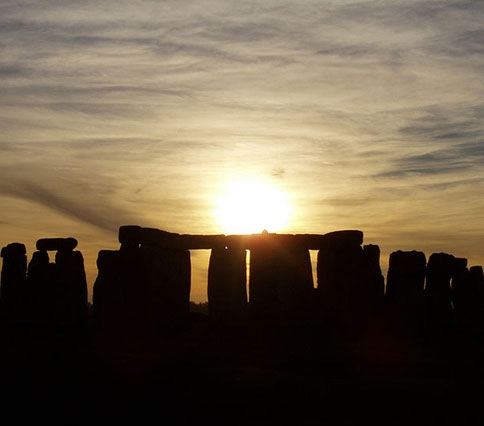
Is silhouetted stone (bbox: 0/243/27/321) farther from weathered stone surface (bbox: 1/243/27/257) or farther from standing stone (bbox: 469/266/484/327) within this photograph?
standing stone (bbox: 469/266/484/327)

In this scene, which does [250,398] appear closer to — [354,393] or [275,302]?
[354,393]

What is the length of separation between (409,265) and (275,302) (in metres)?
3.91

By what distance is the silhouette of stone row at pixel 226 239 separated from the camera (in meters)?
27.8

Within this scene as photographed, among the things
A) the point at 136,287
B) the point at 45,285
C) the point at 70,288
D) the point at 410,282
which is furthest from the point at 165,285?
the point at 410,282

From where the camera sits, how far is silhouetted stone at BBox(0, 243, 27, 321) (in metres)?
31.4

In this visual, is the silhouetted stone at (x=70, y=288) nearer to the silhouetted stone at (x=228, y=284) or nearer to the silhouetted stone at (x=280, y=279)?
the silhouetted stone at (x=228, y=284)

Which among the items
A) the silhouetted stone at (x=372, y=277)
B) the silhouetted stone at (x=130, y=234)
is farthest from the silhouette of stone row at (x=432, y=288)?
the silhouetted stone at (x=130, y=234)

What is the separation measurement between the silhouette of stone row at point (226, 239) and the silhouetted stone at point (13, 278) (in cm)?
525

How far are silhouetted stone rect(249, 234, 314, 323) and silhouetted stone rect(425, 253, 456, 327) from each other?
131 inches

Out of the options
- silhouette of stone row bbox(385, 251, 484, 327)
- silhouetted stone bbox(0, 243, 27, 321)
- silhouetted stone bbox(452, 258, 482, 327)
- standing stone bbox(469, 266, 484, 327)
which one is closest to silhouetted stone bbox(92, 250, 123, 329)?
silhouetted stone bbox(0, 243, 27, 321)

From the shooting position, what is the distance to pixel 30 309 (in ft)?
102

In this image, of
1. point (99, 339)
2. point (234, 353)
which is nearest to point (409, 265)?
point (234, 353)

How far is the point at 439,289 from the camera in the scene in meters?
28.5

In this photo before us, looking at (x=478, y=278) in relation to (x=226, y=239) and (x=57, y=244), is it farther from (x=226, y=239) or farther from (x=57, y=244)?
(x=57, y=244)
